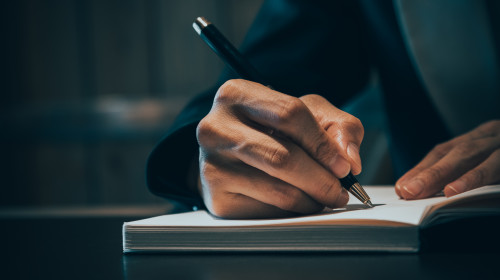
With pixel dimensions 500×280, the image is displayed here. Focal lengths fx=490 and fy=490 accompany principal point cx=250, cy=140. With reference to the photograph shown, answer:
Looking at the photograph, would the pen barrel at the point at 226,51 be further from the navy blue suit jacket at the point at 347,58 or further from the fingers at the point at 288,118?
the navy blue suit jacket at the point at 347,58

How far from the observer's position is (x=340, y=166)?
0.38m

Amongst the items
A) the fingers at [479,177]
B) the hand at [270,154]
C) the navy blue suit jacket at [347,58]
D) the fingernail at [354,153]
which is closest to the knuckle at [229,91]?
the hand at [270,154]

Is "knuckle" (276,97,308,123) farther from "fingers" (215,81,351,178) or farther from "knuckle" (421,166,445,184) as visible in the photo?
"knuckle" (421,166,445,184)

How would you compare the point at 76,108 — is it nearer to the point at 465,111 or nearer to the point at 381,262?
the point at 465,111

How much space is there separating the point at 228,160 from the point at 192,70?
4.05 ft

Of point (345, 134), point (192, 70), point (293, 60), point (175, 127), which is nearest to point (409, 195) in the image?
point (345, 134)

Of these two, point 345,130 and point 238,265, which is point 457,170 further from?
point 238,265

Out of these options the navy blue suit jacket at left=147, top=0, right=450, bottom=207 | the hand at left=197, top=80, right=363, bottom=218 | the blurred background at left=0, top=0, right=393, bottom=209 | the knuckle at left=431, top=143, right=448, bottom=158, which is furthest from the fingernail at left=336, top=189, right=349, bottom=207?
the blurred background at left=0, top=0, right=393, bottom=209

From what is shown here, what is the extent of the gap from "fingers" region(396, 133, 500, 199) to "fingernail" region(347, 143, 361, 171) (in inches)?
3.0

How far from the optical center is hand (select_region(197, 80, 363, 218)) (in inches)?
14.3

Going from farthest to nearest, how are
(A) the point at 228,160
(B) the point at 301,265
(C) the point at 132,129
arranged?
(C) the point at 132,129 → (A) the point at 228,160 → (B) the point at 301,265

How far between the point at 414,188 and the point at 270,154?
0.15m

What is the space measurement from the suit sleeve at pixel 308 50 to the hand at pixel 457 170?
23 cm

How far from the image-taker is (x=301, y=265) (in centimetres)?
29
